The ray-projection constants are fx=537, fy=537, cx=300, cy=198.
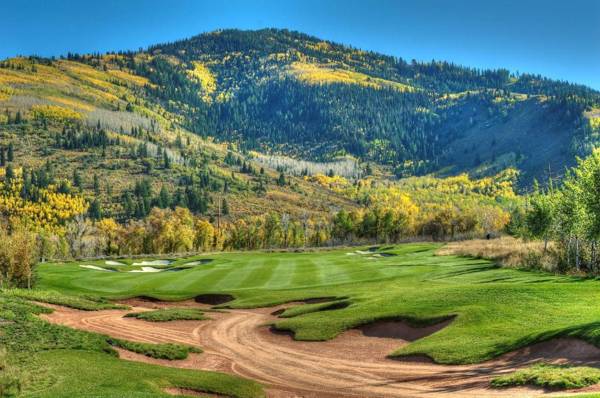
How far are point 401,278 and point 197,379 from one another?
35.4m

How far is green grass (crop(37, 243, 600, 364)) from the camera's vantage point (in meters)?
26.0

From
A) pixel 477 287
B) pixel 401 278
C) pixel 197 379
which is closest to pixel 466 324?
pixel 477 287

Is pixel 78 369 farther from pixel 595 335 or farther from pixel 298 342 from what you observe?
pixel 595 335

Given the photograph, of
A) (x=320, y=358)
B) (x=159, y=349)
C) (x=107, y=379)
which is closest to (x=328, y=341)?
(x=320, y=358)

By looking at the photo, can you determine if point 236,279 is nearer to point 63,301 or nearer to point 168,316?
point 168,316

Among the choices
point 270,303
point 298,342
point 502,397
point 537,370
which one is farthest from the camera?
point 270,303

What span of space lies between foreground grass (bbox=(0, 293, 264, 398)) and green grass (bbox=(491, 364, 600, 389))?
987 centimetres

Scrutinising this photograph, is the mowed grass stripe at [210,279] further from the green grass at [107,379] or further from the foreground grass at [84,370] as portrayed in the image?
the green grass at [107,379]

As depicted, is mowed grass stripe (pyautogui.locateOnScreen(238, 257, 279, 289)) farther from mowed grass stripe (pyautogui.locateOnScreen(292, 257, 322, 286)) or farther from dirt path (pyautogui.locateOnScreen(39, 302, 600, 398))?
dirt path (pyautogui.locateOnScreen(39, 302, 600, 398))

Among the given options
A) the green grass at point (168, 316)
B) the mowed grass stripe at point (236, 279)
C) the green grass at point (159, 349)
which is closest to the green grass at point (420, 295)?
the mowed grass stripe at point (236, 279)

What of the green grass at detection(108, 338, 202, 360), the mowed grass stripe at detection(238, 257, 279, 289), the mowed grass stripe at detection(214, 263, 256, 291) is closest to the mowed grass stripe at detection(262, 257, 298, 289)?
the mowed grass stripe at detection(238, 257, 279, 289)

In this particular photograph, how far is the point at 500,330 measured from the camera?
2695cm

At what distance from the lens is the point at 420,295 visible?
123 ft

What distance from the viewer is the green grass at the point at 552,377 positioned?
18.2 m
